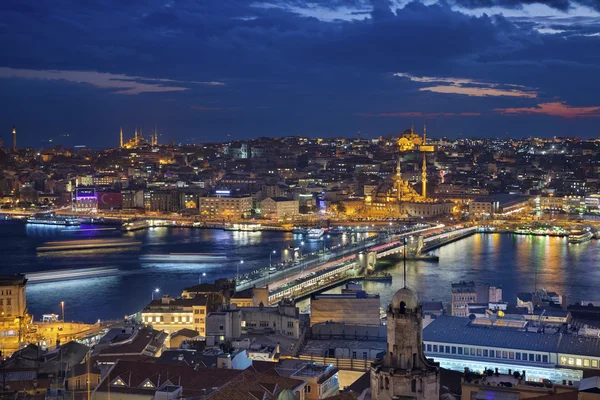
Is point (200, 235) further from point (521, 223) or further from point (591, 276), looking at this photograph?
point (591, 276)

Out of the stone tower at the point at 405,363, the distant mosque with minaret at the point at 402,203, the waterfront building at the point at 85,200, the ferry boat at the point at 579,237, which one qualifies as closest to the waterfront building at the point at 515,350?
the stone tower at the point at 405,363

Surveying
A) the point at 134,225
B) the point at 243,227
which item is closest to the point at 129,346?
the point at 243,227

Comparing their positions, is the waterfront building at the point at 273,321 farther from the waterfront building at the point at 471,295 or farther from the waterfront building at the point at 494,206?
the waterfront building at the point at 494,206

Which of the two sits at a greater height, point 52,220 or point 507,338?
point 507,338

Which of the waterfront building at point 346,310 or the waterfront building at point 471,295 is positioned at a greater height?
the waterfront building at point 346,310

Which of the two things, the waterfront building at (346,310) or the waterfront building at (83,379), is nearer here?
the waterfront building at (83,379)

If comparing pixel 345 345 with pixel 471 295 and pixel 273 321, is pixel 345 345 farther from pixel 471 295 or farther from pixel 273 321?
pixel 471 295

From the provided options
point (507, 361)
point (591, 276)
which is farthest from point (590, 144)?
point (507, 361)
